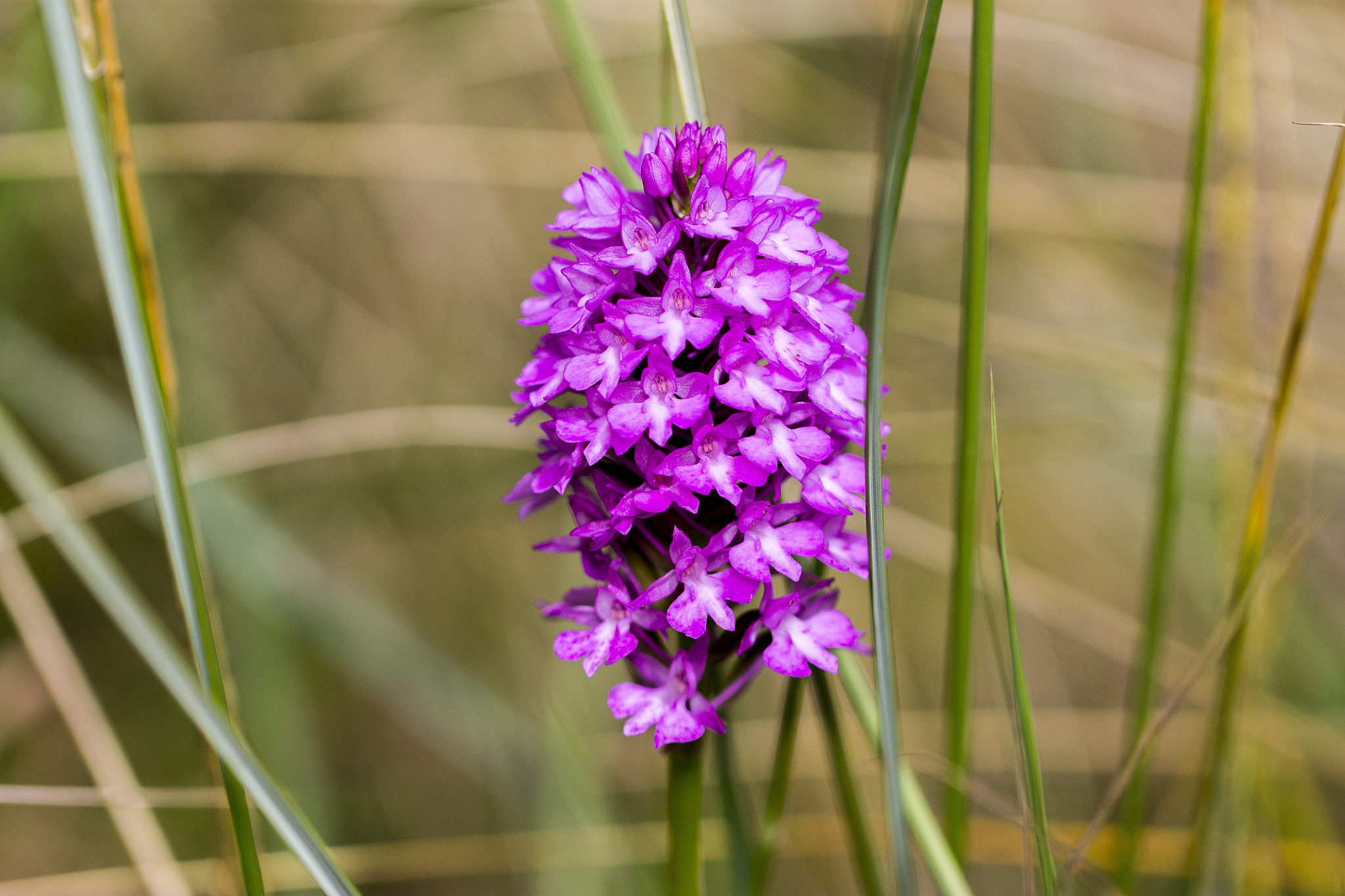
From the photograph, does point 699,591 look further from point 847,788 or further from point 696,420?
point 847,788

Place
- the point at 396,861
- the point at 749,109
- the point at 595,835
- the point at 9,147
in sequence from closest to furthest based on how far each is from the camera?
the point at 595,835 → the point at 396,861 → the point at 9,147 → the point at 749,109

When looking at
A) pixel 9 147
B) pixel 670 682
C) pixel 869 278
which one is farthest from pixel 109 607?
pixel 9 147

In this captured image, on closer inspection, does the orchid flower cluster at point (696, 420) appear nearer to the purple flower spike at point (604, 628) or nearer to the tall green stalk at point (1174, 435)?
the purple flower spike at point (604, 628)

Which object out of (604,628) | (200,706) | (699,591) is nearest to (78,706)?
(200,706)

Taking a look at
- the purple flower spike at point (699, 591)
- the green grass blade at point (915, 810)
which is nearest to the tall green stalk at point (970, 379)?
the green grass blade at point (915, 810)

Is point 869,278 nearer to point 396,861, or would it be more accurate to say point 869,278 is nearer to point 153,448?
point 153,448
